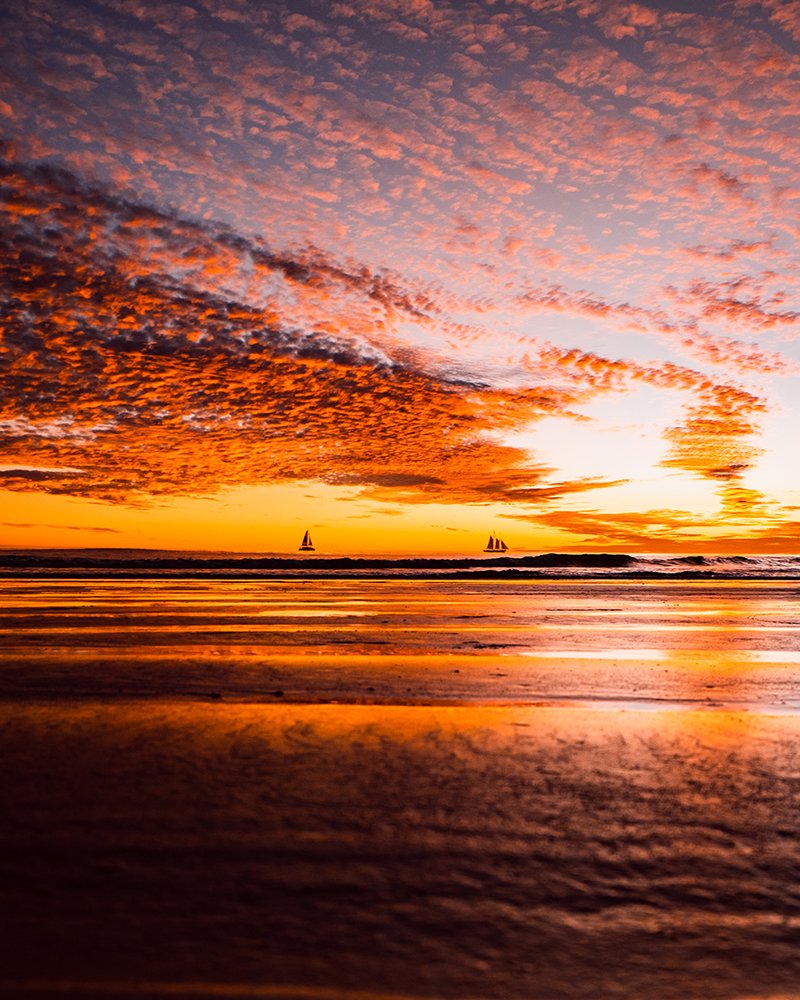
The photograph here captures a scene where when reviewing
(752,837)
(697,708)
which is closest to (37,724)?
(752,837)

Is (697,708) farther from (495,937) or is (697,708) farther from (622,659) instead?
(495,937)

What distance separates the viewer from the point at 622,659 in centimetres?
1082

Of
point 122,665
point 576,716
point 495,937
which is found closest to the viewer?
point 495,937

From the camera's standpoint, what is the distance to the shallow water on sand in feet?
8.59

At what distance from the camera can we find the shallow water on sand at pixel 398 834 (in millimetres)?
2619

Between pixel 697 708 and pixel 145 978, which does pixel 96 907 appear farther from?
pixel 697 708

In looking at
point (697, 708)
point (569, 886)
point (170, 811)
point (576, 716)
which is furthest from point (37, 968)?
point (697, 708)

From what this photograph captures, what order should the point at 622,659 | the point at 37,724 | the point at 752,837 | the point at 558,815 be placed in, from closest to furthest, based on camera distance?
the point at 752,837 < the point at 558,815 < the point at 37,724 < the point at 622,659

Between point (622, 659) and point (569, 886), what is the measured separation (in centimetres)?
806

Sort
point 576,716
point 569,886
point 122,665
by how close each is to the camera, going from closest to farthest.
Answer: point 569,886 < point 576,716 < point 122,665

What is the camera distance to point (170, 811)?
4117 millimetres

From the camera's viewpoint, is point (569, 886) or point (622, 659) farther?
point (622, 659)

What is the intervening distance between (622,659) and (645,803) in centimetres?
677

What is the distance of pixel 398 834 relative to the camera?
380cm
